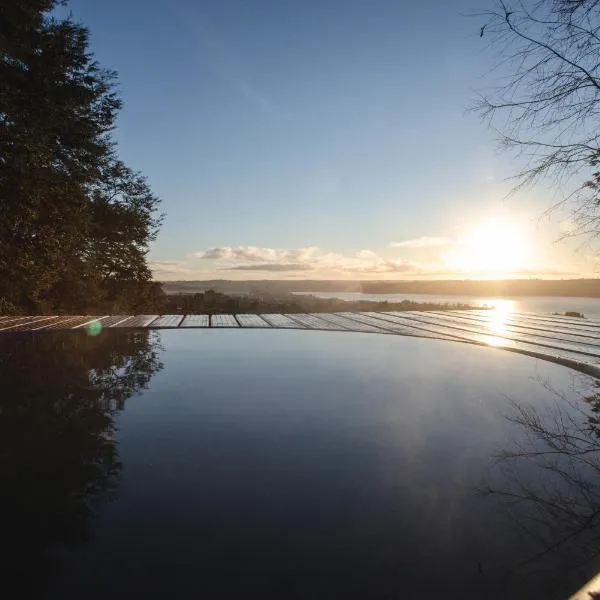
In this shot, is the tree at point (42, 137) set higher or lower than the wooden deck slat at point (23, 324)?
higher

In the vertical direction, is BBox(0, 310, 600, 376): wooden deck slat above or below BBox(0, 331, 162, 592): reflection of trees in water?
above

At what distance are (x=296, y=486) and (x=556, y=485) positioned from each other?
111cm

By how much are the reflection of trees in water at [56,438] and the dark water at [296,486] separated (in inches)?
0.5

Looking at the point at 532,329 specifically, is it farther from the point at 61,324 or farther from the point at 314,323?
the point at 61,324

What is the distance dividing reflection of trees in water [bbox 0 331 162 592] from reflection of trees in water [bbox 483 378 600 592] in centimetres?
155

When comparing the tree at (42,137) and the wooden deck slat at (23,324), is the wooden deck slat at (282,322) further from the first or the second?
the tree at (42,137)

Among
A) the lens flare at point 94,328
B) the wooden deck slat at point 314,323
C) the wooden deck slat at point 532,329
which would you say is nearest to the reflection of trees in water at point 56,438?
the lens flare at point 94,328

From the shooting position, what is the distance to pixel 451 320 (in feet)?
30.9

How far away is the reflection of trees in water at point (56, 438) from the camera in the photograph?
1.73 meters

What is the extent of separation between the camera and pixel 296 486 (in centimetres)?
208

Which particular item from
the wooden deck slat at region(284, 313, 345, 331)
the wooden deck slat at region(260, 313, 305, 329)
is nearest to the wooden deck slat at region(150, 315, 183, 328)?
the wooden deck slat at region(260, 313, 305, 329)

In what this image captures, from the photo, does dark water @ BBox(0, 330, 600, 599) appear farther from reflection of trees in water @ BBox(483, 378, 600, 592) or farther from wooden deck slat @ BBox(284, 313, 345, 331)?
wooden deck slat @ BBox(284, 313, 345, 331)

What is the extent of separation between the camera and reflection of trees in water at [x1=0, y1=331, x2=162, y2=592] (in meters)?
1.73

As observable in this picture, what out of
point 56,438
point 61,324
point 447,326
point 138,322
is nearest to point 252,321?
point 138,322
